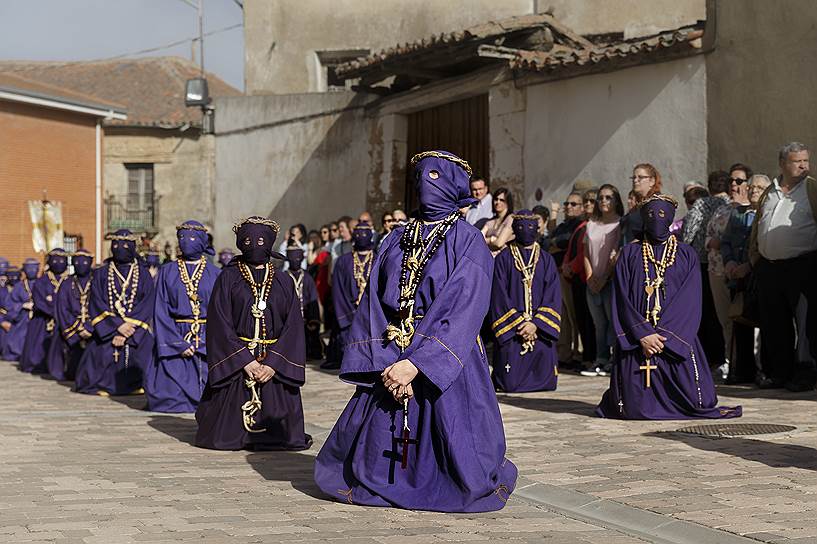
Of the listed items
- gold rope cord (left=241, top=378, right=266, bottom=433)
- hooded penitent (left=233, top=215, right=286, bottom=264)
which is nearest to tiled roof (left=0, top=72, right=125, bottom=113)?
hooded penitent (left=233, top=215, right=286, bottom=264)

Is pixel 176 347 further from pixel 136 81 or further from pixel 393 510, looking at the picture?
pixel 136 81

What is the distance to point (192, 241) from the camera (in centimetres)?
1203

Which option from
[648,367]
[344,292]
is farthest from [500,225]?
[648,367]

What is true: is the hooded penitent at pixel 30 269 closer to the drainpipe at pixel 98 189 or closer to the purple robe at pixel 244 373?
the purple robe at pixel 244 373

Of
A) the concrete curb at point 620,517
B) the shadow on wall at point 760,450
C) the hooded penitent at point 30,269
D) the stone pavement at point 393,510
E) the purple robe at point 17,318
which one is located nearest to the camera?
the concrete curb at point 620,517

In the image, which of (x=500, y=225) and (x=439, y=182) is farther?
(x=500, y=225)

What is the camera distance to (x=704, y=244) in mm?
13305

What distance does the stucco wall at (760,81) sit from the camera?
14977 mm

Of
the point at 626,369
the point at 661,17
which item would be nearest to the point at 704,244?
the point at 626,369

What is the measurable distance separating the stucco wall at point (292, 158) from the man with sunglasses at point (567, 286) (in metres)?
8.74

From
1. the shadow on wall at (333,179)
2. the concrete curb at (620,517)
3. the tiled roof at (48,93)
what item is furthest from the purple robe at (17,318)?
A: the concrete curb at (620,517)

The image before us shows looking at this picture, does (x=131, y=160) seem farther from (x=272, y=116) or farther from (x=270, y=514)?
(x=270, y=514)

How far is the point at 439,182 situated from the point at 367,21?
2078 cm

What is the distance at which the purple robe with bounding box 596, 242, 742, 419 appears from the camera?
10602mm
